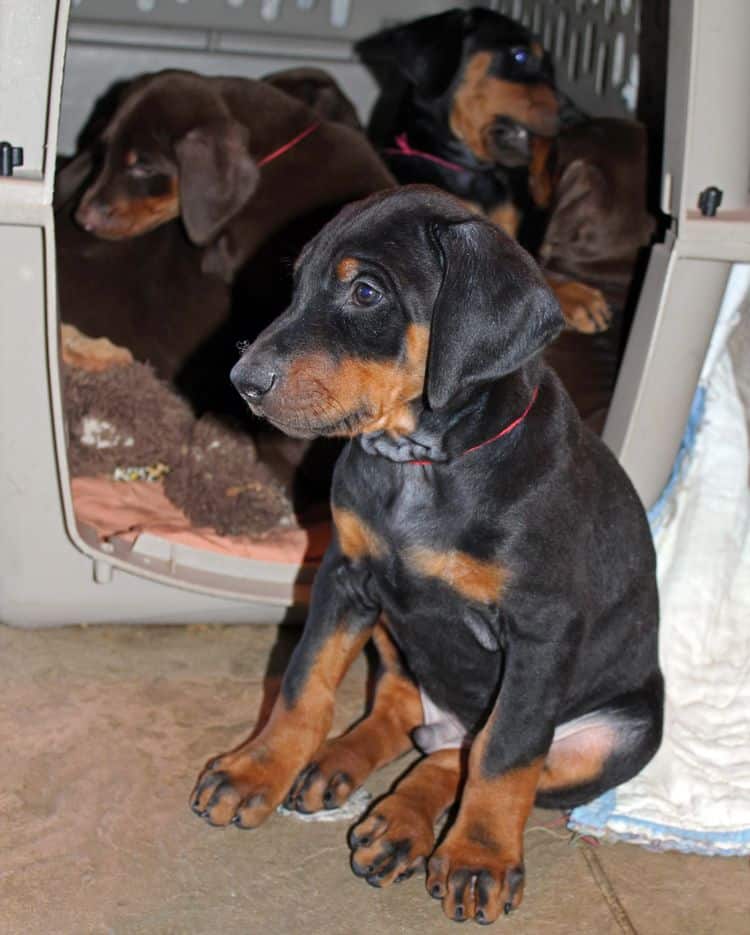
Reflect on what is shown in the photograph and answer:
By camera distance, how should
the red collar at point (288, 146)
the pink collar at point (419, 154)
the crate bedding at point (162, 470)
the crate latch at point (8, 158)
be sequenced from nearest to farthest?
the crate latch at point (8, 158), the crate bedding at point (162, 470), the red collar at point (288, 146), the pink collar at point (419, 154)

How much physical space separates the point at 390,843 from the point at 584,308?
216cm

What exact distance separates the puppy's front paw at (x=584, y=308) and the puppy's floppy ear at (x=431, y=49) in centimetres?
117

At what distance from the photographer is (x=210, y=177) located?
419 centimetres

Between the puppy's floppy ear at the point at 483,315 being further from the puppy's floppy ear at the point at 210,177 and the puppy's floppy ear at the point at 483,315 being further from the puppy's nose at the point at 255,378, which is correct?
the puppy's floppy ear at the point at 210,177

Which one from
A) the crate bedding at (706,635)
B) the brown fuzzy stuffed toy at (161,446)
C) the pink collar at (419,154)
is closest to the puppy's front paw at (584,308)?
the crate bedding at (706,635)

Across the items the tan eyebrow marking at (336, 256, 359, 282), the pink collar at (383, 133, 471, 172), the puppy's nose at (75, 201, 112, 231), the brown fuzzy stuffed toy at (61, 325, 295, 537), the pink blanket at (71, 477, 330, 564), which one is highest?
the tan eyebrow marking at (336, 256, 359, 282)

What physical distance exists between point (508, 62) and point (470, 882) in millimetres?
3493

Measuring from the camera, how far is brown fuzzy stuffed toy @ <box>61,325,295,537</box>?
392 centimetres

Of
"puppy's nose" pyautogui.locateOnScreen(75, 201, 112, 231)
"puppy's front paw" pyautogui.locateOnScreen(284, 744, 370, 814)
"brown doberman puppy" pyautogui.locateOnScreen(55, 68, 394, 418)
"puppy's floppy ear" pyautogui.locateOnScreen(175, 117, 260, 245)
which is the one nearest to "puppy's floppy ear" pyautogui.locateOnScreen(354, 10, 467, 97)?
"brown doberman puppy" pyautogui.locateOnScreen(55, 68, 394, 418)

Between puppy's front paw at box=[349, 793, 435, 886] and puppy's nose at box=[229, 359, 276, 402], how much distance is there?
104cm

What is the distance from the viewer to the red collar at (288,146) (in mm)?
4309

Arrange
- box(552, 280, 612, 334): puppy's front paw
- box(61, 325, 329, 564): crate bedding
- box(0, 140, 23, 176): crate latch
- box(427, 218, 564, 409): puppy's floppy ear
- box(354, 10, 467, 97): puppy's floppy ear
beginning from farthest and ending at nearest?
1. box(354, 10, 467, 97): puppy's floppy ear
2. box(552, 280, 612, 334): puppy's front paw
3. box(61, 325, 329, 564): crate bedding
4. box(0, 140, 23, 176): crate latch
5. box(427, 218, 564, 409): puppy's floppy ear

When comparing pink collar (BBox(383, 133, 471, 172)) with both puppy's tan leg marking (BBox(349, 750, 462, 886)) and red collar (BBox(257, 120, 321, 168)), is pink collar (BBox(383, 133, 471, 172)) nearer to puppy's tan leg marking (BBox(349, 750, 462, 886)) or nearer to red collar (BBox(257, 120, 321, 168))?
red collar (BBox(257, 120, 321, 168))

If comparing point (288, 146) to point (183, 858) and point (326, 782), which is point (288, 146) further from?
point (183, 858)
